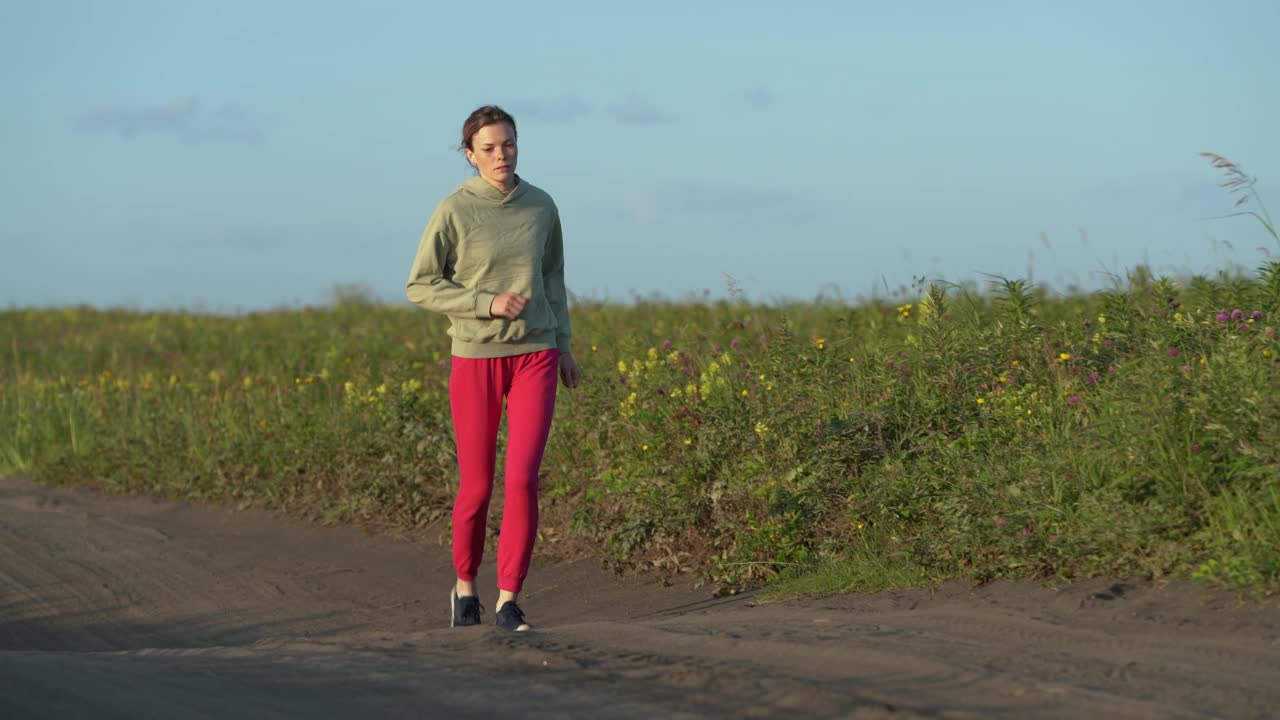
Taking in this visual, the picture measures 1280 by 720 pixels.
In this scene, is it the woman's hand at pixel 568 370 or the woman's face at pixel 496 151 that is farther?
the woman's hand at pixel 568 370

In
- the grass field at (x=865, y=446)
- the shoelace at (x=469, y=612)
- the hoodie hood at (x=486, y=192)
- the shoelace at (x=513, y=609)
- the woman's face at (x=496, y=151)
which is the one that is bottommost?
the shoelace at (x=469, y=612)

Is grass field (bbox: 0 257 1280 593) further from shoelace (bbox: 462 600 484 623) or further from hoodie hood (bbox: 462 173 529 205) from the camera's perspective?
hoodie hood (bbox: 462 173 529 205)

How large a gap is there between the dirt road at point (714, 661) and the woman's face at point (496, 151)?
2.04 m

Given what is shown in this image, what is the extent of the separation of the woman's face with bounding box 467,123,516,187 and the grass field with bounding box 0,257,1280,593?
2.51 m

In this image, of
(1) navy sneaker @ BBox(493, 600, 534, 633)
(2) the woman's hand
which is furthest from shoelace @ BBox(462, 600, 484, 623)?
(2) the woman's hand

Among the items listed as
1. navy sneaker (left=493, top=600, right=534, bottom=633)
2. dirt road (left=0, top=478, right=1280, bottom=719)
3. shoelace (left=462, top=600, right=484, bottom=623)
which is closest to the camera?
dirt road (left=0, top=478, right=1280, bottom=719)

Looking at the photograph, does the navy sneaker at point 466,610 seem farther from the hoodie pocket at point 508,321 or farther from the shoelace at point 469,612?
the hoodie pocket at point 508,321

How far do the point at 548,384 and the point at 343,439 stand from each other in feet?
17.2

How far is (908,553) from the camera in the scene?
6234 millimetres

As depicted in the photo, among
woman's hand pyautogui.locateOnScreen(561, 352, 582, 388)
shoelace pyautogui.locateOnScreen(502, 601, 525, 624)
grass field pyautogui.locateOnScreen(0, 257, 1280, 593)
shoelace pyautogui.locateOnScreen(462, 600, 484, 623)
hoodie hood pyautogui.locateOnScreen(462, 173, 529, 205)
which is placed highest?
hoodie hood pyautogui.locateOnScreen(462, 173, 529, 205)

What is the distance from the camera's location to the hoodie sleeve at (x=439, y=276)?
5.44 metres

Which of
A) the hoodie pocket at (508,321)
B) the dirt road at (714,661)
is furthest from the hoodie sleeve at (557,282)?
the dirt road at (714,661)

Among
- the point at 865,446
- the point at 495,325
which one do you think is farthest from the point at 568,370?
the point at 865,446

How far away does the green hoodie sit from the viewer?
18.0ft
